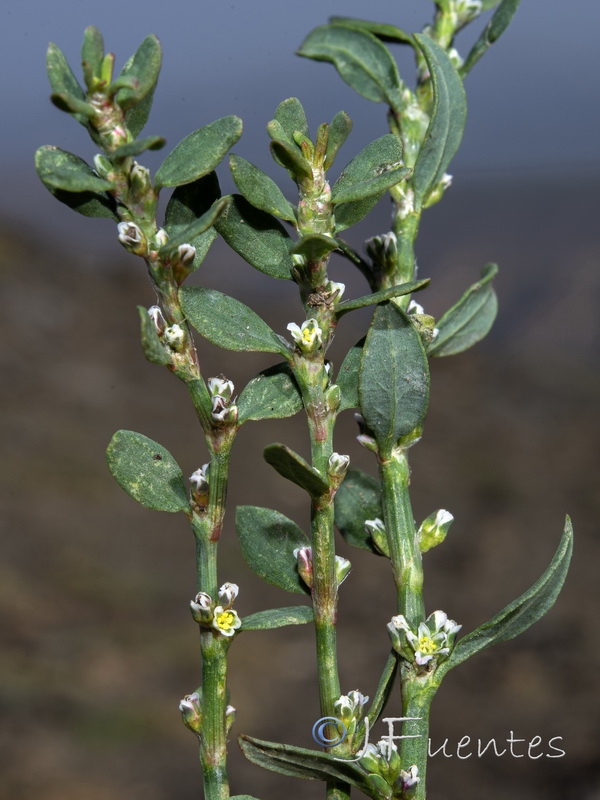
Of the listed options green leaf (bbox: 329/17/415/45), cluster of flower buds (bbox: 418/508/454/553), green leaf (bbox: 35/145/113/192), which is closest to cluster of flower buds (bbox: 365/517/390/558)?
cluster of flower buds (bbox: 418/508/454/553)

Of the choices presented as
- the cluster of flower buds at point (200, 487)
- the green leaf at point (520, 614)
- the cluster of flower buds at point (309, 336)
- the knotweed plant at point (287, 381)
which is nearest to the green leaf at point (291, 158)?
the knotweed plant at point (287, 381)

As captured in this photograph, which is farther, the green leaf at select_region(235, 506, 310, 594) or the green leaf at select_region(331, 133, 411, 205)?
the green leaf at select_region(235, 506, 310, 594)

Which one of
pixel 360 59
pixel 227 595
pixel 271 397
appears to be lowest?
pixel 227 595

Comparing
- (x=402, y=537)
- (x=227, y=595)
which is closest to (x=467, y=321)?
(x=402, y=537)

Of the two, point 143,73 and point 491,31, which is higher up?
point 491,31

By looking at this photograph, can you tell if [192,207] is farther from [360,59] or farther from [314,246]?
[360,59]

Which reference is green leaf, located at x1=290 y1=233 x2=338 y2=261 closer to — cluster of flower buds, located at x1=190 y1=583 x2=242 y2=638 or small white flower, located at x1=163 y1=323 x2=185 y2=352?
small white flower, located at x1=163 y1=323 x2=185 y2=352
